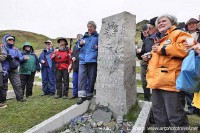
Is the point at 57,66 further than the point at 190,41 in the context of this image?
Yes

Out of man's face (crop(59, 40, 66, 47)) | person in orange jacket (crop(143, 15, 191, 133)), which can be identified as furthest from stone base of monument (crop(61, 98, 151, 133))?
man's face (crop(59, 40, 66, 47))

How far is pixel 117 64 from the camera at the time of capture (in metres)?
6.24

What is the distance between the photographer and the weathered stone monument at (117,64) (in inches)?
244

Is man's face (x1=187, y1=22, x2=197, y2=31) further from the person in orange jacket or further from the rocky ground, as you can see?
the rocky ground

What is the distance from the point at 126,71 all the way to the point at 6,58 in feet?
12.5

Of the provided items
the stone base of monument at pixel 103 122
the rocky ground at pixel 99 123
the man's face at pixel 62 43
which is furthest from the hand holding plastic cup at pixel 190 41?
the man's face at pixel 62 43

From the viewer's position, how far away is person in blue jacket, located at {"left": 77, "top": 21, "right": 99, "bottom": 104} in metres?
6.92

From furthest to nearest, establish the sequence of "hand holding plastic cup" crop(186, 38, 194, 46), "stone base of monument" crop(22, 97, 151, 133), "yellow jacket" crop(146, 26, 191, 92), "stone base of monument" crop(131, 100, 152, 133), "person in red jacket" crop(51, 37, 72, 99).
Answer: "person in red jacket" crop(51, 37, 72, 99) → "stone base of monument" crop(22, 97, 151, 133) → "stone base of monument" crop(131, 100, 152, 133) → "yellow jacket" crop(146, 26, 191, 92) → "hand holding plastic cup" crop(186, 38, 194, 46)

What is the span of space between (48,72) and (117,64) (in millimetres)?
4037

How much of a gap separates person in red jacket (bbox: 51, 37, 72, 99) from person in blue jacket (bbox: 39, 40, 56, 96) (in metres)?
0.82

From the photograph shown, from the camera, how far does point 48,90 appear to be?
376 inches

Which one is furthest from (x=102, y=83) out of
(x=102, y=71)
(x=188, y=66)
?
(x=188, y=66)

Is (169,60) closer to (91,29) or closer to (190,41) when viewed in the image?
(190,41)

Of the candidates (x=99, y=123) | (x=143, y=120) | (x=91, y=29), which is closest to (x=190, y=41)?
(x=143, y=120)
